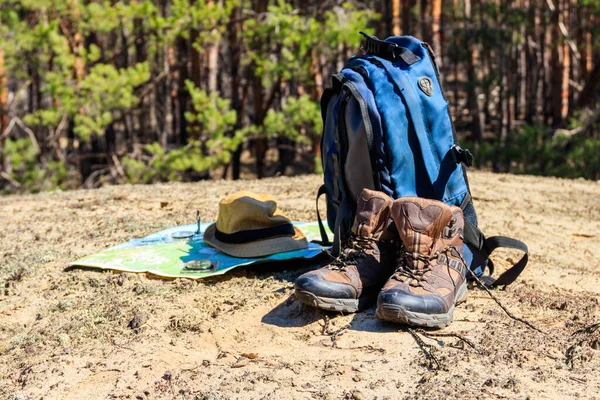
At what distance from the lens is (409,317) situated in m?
2.37

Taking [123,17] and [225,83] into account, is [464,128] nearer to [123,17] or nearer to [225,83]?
[225,83]

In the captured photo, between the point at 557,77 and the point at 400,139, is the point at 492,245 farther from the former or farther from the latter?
the point at 557,77

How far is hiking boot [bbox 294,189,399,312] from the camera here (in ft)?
8.34

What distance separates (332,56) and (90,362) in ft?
33.8

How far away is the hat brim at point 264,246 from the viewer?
10.8 feet

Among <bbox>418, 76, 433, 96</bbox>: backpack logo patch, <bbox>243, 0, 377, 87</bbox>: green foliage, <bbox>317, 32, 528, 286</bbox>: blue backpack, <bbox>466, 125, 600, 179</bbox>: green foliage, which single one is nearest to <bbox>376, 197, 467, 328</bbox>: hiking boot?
<bbox>317, 32, 528, 286</bbox>: blue backpack

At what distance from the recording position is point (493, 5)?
16422mm

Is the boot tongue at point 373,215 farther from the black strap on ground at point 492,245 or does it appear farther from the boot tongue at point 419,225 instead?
the black strap on ground at point 492,245

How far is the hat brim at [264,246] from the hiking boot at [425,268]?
806 millimetres

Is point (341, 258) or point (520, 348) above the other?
point (341, 258)

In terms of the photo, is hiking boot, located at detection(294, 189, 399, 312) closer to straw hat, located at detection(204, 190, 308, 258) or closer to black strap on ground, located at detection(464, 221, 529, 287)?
black strap on ground, located at detection(464, 221, 529, 287)

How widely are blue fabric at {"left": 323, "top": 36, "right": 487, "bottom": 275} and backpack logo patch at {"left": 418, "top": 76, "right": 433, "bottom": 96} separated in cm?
1

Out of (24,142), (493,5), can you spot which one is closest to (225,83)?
(493,5)

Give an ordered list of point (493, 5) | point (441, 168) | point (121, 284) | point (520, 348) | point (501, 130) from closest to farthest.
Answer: point (520, 348) < point (441, 168) < point (121, 284) < point (493, 5) < point (501, 130)
